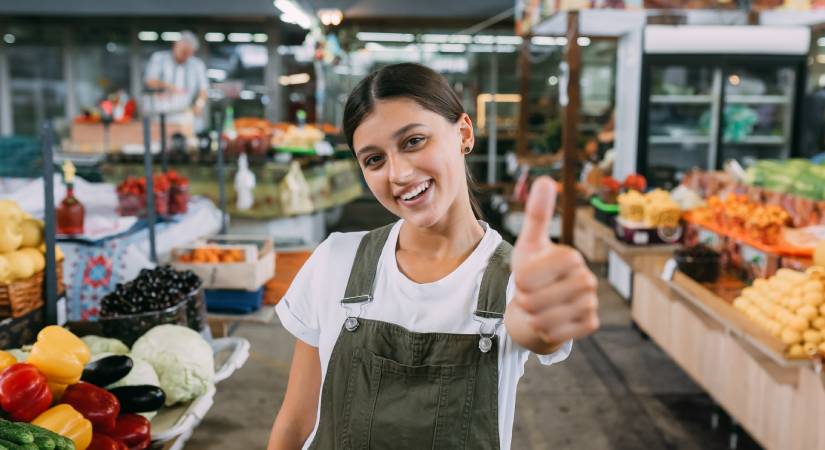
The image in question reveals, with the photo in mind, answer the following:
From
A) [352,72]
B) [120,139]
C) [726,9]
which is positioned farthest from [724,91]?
[352,72]

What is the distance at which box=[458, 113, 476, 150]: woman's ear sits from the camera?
1456 millimetres

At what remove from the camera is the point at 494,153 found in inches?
513

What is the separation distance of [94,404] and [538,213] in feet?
4.98

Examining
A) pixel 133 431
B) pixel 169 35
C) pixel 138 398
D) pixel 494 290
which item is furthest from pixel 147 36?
pixel 494 290

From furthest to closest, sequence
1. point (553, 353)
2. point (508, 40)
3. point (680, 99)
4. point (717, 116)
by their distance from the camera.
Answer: point (508, 40), point (717, 116), point (680, 99), point (553, 353)

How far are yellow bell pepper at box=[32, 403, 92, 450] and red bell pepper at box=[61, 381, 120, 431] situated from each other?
0.08 meters

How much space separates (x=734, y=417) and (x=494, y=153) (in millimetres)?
9687

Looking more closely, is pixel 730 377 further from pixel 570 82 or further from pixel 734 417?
pixel 570 82

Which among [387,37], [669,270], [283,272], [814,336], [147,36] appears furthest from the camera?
[387,37]

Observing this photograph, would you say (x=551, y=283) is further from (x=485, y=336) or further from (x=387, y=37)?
(x=387, y=37)

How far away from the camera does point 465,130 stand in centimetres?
147

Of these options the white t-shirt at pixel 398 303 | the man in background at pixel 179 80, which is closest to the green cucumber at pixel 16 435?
the white t-shirt at pixel 398 303

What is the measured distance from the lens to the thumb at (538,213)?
3.01 feet

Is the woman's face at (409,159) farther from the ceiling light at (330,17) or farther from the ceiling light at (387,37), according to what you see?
the ceiling light at (387,37)
